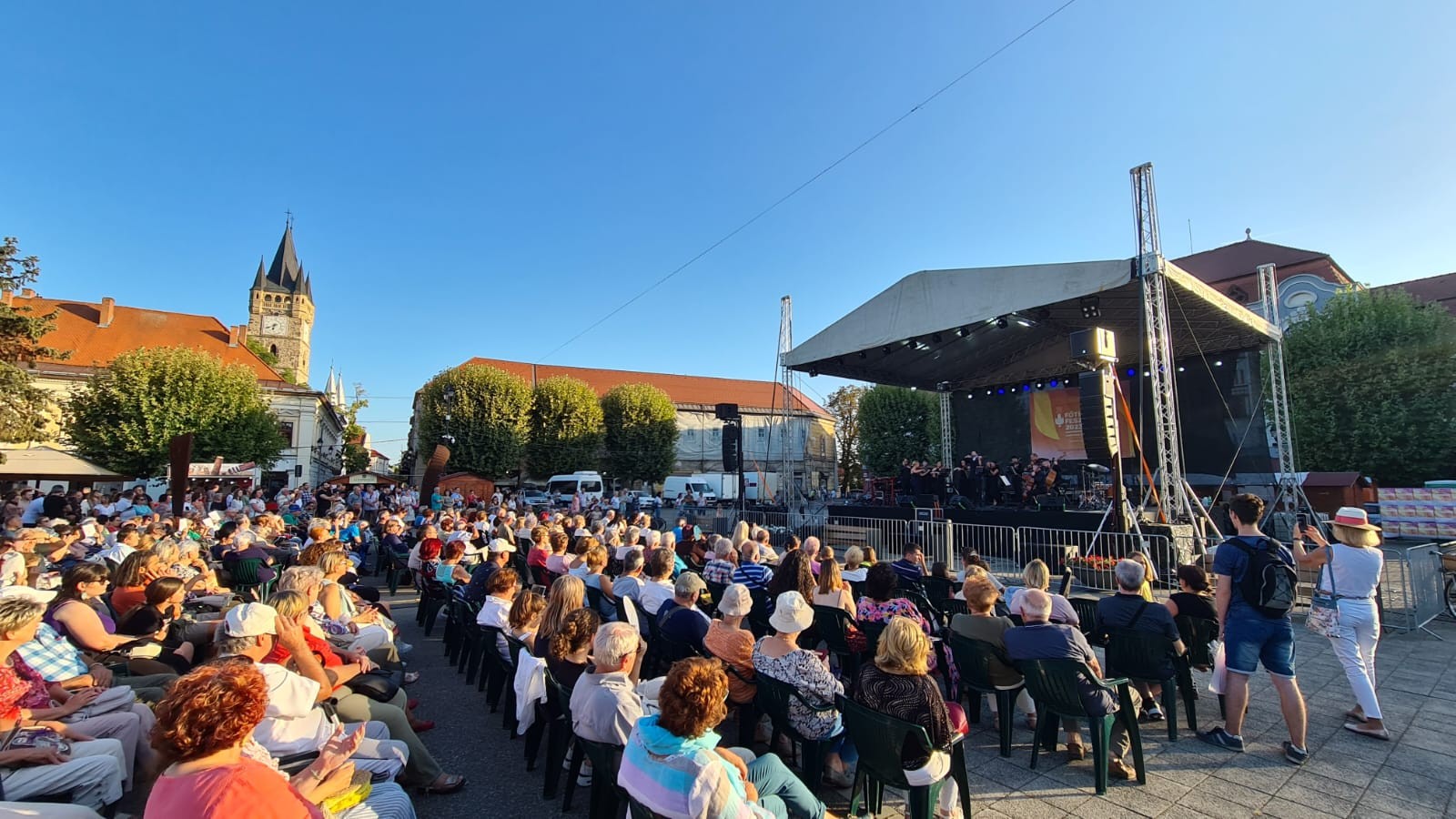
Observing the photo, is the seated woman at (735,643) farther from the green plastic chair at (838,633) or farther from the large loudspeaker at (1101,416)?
the large loudspeaker at (1101,416)

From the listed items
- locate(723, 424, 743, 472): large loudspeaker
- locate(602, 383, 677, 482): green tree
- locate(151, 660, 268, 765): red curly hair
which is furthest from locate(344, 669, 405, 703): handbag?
locate(602, 383, 677, 482): green tree

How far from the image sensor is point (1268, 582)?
3.55 m

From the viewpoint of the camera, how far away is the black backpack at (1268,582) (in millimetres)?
3545

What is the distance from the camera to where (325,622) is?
432cm

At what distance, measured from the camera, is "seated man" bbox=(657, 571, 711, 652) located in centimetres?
405

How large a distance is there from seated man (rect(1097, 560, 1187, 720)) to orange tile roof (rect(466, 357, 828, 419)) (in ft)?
139

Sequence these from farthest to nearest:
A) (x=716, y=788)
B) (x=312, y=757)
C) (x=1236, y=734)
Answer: (x=1236, y=734)
(x=312, y=757)
(x=716, y=788)

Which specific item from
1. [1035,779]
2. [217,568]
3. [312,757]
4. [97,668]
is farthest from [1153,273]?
[217,568]

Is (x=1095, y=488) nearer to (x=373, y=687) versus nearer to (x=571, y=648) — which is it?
(x=571, y=648)

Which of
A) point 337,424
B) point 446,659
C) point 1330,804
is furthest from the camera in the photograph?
point 337,424

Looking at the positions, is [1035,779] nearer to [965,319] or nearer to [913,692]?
[913,692]

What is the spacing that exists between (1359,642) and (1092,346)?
5838mm

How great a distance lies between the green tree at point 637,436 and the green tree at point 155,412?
15.4 m

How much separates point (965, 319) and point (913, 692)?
411 inches
